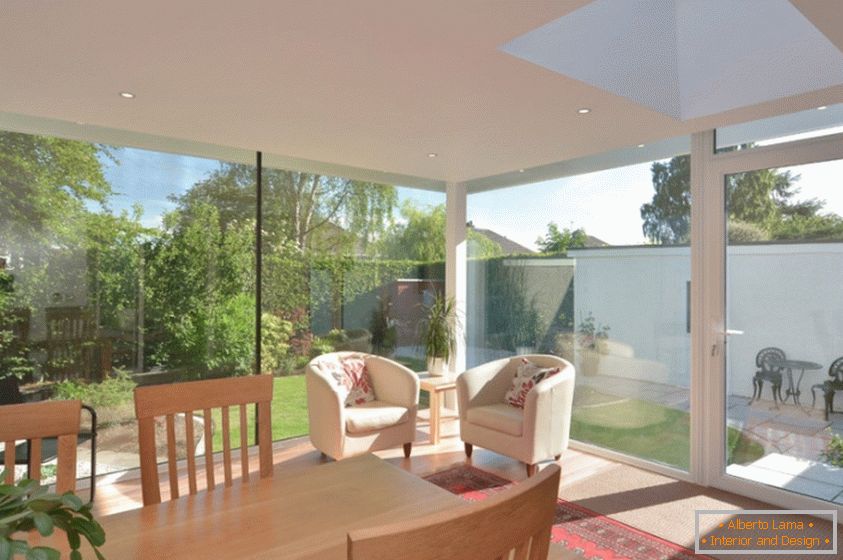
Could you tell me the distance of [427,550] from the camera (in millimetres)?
631

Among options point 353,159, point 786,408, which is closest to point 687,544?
point 786,408

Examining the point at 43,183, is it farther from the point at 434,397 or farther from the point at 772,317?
Answer: the point at 772,317

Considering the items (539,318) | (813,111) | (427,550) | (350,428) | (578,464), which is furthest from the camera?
(539,318)

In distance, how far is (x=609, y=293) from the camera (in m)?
4.43

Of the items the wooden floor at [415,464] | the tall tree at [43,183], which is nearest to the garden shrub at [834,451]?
the wooden floor at [415,464]

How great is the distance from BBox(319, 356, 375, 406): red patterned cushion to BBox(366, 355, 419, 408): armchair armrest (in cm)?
7

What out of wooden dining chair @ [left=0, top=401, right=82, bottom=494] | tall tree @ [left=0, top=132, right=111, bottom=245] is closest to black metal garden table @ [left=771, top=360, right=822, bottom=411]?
wooden dining chair @ [left=0, top=401, right=82, bottom=494]

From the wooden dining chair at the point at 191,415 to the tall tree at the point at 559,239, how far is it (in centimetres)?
344

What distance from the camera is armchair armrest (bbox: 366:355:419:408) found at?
168 inches

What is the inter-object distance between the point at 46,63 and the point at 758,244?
4.22 meters

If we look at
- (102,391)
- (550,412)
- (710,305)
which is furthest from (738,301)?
(102,391)

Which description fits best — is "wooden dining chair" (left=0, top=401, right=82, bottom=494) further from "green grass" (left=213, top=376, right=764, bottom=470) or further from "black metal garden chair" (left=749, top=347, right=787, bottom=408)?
"black metal garden chair" (left=749, top=347, right=787, bottom=408)

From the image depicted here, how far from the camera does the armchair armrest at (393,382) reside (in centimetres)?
426

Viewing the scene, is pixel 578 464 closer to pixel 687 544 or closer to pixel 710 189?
pixel 687 544
